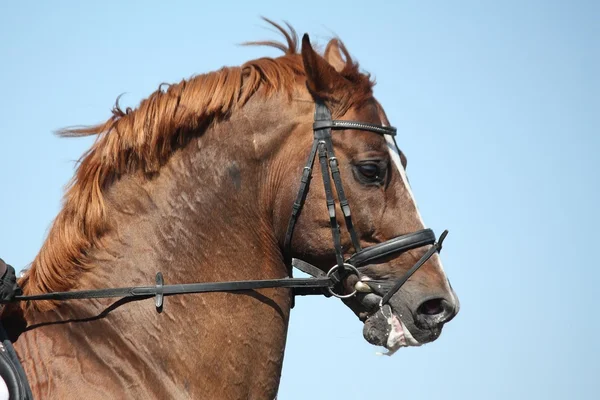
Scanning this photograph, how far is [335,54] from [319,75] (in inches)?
29.9

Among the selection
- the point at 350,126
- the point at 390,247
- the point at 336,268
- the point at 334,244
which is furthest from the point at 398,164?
the point at 336,268

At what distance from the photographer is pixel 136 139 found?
5.83 m

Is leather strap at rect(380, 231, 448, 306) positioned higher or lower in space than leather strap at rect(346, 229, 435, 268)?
lower

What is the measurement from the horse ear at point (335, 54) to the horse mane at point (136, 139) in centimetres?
45

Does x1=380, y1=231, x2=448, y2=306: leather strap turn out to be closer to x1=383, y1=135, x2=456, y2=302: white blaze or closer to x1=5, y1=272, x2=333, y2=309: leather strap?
x1=383, y1=135, x2=456, y2=302: white blaze

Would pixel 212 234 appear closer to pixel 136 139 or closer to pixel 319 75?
pixel 136 139

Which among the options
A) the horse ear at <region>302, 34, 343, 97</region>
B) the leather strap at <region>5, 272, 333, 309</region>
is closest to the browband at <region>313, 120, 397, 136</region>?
the horse ear at <region>302, 34, 343, 97</region>

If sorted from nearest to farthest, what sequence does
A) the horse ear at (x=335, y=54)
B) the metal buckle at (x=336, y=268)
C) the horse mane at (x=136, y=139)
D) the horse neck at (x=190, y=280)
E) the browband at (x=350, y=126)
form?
1. the horse neck at (x=190, y=280)
2. the horse mane at (x=136, y=139)
3. the metal buckle at (x=336, y=268)
4. the browband at (x=350, y=126)
5. the horse ear at (x=335, y=54)

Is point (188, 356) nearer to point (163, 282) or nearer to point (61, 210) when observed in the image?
point (163, 282)

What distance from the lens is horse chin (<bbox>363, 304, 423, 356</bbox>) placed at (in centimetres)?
579

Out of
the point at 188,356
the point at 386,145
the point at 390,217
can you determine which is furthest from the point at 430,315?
the point at 188,356

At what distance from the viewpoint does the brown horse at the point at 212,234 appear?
Result: 552 centimetres

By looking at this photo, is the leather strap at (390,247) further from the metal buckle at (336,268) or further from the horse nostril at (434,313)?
the horse nostril at (434,313)

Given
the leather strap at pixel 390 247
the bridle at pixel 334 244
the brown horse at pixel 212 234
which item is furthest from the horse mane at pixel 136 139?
the leather strap at pixel 390 247
